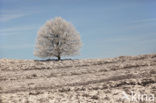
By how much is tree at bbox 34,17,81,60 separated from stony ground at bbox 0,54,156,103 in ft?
44.0

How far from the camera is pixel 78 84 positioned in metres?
12.7

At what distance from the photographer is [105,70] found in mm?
15898

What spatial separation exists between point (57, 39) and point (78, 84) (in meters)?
20.5

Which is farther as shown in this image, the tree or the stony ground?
the tree

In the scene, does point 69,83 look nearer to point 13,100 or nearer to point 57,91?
point 57,91

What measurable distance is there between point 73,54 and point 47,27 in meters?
5.05

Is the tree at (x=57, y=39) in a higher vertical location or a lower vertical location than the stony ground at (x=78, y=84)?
higher

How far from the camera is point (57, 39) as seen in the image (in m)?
32.7

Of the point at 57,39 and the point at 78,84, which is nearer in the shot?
the point at 78,84

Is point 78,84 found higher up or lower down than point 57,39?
lower down

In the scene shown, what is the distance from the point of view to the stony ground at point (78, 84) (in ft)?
32.3

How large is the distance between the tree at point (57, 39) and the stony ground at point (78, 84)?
1340 centimetres

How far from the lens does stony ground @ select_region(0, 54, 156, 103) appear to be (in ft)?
32.3

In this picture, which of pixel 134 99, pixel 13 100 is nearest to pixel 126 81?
pixel 134 99
